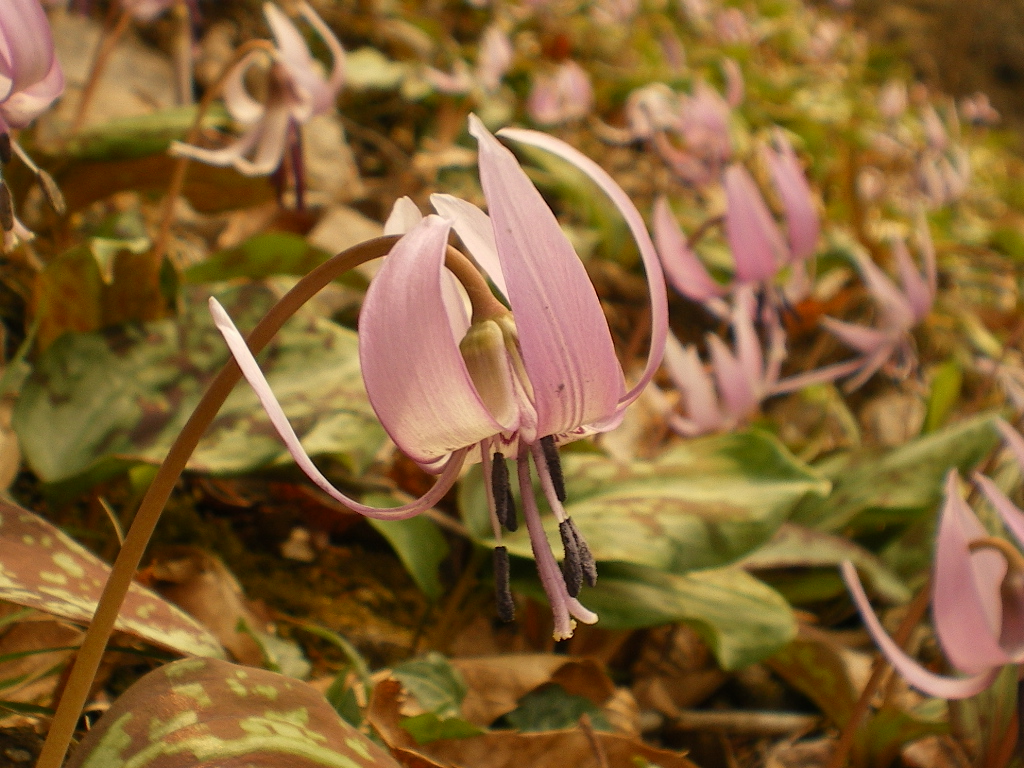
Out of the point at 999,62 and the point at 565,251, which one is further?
the point at 999,62

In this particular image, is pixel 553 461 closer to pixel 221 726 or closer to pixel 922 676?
pixel 221 726

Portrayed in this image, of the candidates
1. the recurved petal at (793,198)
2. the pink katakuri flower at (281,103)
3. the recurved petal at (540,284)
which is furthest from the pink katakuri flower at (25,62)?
the recurved petal at (793,198)

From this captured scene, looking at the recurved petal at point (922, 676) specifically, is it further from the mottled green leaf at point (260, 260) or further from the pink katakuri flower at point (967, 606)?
the mottled green leaf at point (260, 260)

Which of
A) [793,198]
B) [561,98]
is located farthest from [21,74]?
[561,98]

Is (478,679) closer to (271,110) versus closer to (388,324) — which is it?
(388,324)

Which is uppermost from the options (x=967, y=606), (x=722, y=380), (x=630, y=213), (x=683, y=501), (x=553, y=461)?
(x=630, y=213)

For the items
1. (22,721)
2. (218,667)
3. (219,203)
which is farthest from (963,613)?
(219,203)
